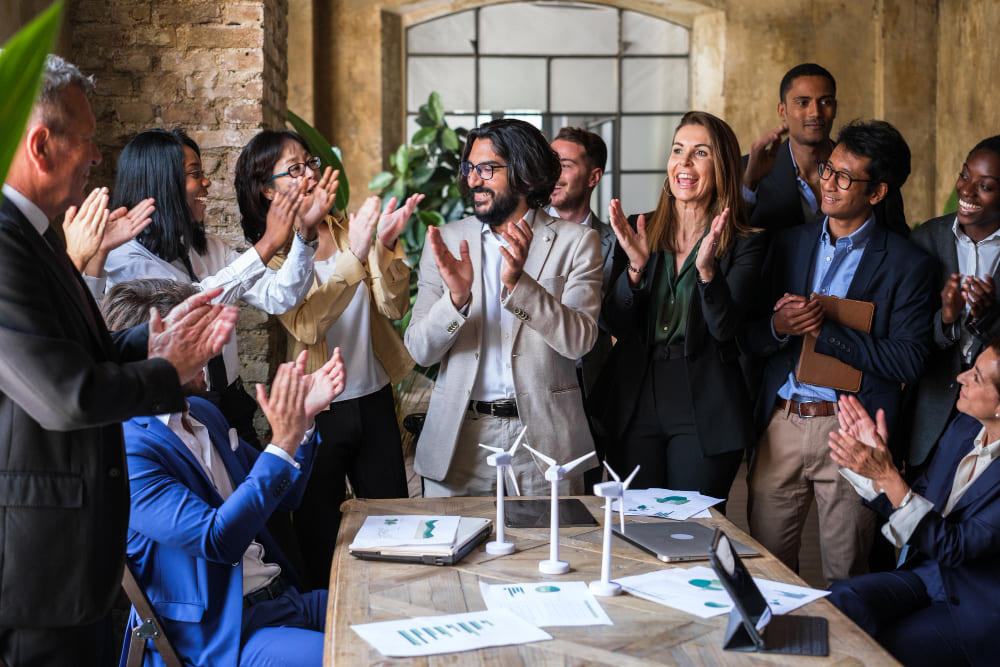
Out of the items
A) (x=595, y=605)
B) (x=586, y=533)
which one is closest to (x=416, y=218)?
(x=586, y=533)

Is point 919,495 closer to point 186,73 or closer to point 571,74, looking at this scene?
point 186,73

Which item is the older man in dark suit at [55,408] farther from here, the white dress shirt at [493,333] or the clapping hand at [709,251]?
the clapping hand at [709,251]

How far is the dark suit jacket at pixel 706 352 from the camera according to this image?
2.84 meters

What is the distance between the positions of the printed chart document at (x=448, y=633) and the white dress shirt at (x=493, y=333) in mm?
1107

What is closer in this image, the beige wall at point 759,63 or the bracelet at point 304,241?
the bracelet at point 304,241

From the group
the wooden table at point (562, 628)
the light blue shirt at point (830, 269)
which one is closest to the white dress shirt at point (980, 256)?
the light blue shirt at point (830, 269)

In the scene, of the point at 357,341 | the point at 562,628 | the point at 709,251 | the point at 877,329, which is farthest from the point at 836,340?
the point at 562,628

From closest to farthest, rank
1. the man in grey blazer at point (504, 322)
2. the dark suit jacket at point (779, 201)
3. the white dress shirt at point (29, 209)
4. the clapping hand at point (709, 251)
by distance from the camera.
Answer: the white dress shirt at point (29, 209)
the man in grey blazer at point (504, 322)
the clapping hand at point (709, 251)
the dark suit jacket at point (779, 201)

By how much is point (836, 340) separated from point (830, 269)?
10.8 inches

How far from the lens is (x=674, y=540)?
211 cm

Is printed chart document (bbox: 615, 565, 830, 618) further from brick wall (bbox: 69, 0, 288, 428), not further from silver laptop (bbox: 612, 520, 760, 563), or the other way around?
brick wall (bbox: 69, 0, 288, 428)

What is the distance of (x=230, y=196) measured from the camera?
402cm

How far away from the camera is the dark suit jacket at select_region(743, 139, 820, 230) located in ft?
11.2

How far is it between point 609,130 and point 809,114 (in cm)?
532
